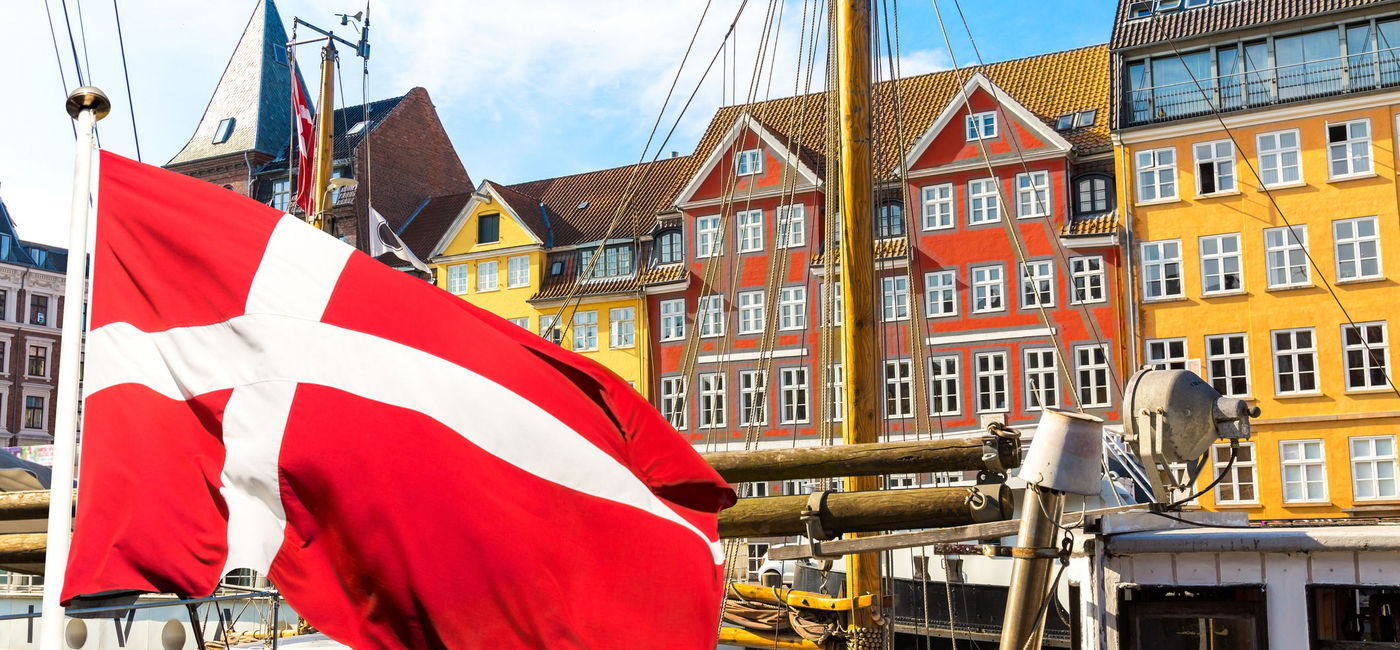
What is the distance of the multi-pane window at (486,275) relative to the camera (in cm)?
4081

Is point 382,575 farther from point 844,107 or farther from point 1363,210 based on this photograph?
point 1363,210

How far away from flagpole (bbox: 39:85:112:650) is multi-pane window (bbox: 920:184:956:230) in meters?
30.6

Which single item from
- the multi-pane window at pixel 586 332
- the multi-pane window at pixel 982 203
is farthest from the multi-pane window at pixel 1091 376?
the multi-pane window at pixel 586 332

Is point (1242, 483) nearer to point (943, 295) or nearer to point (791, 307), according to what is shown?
point (943, 295)

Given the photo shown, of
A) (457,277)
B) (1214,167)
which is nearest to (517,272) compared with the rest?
(457,277)

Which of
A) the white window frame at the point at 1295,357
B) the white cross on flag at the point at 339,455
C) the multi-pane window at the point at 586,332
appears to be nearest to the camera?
the white cross on flag at the point at 339,455

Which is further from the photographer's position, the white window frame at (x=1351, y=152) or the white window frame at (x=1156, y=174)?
the white window frame at (x=1156, y=174)

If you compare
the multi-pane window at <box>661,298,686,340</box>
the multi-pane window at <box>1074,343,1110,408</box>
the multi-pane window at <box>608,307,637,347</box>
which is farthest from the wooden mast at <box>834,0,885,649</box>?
the multi-pane window at <box>608,307,637,347</box>

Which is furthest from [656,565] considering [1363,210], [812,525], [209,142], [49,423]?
[49,423]

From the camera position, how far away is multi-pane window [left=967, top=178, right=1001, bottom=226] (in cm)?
3234

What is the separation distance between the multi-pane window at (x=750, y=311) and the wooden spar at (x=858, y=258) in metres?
25.0

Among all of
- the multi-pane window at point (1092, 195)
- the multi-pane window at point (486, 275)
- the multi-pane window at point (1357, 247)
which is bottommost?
the multi-pane window at point (1357, 247)

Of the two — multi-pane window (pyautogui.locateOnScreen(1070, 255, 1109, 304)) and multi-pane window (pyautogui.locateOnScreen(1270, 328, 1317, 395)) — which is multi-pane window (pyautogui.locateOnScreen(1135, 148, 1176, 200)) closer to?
multi-pane window (pyautogui.locateOnScreen(1070, 255, 1109, 304))

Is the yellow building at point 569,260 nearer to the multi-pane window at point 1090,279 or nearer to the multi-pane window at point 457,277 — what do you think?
the multi-pane window at point 457,277
